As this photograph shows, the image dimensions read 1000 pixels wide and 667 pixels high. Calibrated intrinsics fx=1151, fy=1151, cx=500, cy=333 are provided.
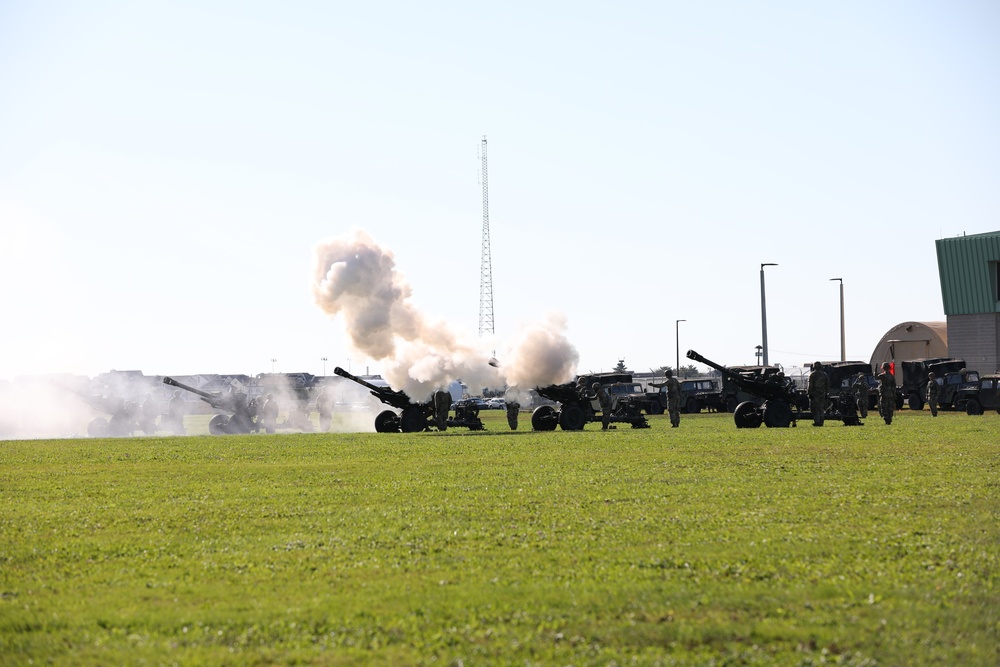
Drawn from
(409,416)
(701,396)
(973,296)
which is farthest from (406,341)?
(973,296)

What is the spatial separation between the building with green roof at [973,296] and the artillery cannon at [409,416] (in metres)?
43.3

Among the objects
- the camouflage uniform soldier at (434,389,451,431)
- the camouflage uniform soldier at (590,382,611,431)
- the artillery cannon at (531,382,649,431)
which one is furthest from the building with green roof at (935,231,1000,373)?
the camouflage uniform soldier at (434,389,451,431)


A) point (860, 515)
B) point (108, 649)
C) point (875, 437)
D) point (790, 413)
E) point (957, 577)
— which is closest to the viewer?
point (108, 649)

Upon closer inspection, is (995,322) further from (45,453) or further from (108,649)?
(108,649)

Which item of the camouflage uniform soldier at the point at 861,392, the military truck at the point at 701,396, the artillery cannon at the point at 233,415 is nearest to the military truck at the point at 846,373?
the military truck at the point at 701,396

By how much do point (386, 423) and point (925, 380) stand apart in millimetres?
29730

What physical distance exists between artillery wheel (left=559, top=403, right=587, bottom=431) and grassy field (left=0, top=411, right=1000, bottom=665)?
18.5 meters

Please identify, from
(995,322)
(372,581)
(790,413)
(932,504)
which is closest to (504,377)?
(790,413)

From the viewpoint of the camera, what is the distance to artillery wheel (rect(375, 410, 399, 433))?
43250 millimetres

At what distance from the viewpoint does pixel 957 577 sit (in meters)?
10.2

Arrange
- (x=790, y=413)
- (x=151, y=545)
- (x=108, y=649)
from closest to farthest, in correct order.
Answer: (x=108, y=649)
(x=151, y=545)
(x=790, y=413)

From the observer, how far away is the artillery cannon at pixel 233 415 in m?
51.5

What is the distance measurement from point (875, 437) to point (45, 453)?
73.2 feet

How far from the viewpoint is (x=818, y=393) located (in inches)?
1511
